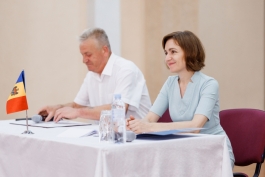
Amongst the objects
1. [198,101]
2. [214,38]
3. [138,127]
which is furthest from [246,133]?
[214,38]

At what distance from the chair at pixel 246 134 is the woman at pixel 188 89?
6.8 inches

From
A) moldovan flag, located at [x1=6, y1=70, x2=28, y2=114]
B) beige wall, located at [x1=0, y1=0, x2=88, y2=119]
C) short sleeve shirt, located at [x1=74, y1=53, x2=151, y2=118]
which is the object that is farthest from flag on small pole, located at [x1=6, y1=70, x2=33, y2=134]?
beige wall, located at [x1=0, y1=0, x2=88, y2=119]

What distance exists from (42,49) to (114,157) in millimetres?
3339

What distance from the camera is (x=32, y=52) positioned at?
5102 millimetres

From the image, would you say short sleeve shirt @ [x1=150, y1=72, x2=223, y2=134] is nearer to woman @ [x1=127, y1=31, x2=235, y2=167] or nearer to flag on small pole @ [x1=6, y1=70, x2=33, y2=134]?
woman @ [x1=127, y1=31, x2=235, y2=167]

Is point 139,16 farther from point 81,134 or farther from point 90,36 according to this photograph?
point 81,134

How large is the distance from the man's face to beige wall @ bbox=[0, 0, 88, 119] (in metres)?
1.54

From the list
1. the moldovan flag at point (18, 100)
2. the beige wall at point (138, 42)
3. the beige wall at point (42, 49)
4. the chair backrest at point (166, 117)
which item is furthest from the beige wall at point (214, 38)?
the moldovan flag at point (18, 100)

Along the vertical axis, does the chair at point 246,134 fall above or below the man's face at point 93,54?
below

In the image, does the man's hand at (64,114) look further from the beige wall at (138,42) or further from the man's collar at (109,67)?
the beige wall at (138,42)

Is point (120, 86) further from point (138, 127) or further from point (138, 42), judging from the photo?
point (138, 42)

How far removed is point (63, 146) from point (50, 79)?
10.0 feet

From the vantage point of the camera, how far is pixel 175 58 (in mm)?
2936

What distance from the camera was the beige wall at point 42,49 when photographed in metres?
4.98
